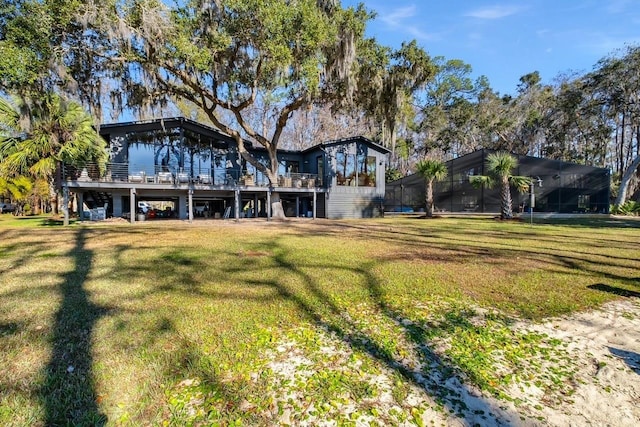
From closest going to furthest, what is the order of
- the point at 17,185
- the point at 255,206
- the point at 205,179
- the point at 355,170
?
1. the point at 205,179
2. the point at 17,185
3. the point at 255,206
4. the point at 355,170

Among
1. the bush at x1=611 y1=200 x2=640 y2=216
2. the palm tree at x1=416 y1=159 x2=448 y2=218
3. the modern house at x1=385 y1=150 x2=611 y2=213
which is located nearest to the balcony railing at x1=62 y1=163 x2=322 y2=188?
the palm tree at x1=416 y1=159 x2=448 y2=218

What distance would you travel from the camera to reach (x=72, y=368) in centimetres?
238

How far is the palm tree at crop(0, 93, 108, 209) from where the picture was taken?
11.5 metres

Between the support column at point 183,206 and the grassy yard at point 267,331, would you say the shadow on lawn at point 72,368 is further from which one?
the support column at point 183,206

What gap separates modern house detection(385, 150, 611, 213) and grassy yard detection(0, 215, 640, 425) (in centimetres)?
1719

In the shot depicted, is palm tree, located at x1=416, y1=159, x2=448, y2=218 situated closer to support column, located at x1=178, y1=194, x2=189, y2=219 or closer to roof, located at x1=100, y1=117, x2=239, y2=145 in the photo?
roof, located at x1=100, y1=117, x2=239, y2=145

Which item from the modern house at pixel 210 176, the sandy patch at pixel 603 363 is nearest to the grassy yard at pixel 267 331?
the sandy patch at pixel 603 363

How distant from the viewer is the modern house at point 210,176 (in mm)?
14930

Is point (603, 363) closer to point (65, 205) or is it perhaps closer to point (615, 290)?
point (615, 290)

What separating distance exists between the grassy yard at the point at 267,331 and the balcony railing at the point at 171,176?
28.7 ft

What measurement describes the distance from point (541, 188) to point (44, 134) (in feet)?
89.7

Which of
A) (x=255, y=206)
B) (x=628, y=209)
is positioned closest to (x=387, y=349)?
(x=255, y=206)

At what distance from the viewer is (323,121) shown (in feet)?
96.2

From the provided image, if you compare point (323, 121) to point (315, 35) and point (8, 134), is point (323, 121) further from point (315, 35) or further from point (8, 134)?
point (8, 134)
